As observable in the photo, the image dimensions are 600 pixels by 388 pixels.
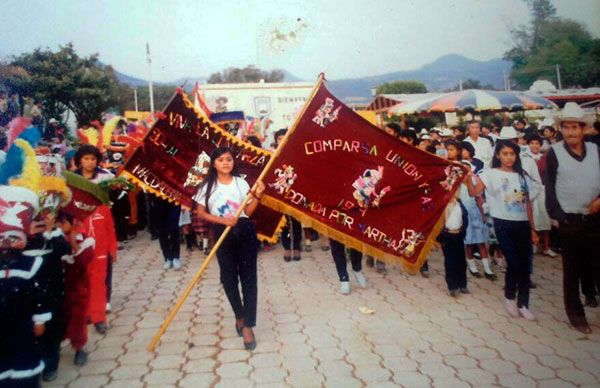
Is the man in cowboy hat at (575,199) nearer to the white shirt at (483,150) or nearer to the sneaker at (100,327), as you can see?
the white shirt at (483,150)

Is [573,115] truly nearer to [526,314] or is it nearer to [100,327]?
[526,314]

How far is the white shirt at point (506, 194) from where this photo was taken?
4371mm

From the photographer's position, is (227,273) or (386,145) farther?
(386,145)

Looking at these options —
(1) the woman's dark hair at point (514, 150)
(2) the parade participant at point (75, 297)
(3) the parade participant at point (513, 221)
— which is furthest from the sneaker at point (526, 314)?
(2) the parade participant at point (75, 297)

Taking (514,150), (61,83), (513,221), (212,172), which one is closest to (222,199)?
(212,172)

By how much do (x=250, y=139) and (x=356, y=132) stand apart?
3.23 m

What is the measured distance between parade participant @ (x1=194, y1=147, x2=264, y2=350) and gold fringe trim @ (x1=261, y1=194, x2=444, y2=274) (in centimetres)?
26

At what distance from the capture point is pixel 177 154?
18.5 feet

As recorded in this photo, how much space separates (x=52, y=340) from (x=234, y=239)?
1.56 metres

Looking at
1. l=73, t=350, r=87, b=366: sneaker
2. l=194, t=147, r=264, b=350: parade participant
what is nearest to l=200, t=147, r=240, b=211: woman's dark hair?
l=194, t=147, r=264, b=350: parade participant

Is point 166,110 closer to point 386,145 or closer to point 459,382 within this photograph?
point 386,145

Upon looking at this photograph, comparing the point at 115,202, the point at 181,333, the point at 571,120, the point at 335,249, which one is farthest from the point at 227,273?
the point at 115,202

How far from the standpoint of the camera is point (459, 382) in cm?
324

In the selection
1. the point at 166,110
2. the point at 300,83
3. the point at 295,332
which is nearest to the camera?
the point at 295,332
